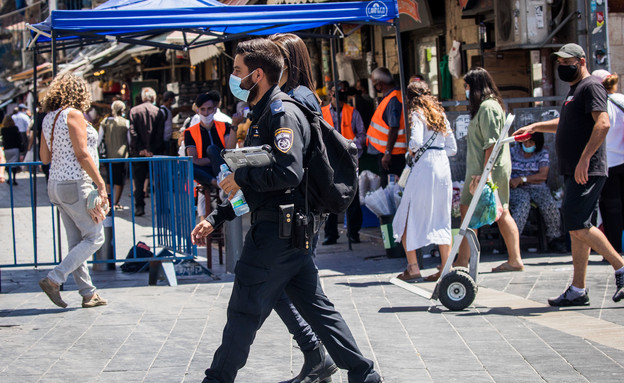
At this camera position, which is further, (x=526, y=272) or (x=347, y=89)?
(x=347, y=89)

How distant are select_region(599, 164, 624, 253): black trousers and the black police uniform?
5624 mm

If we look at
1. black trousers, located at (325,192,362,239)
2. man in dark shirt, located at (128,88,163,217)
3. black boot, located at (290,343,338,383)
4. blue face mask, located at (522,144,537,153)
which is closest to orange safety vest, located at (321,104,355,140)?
black trousers, located at (325,192,362,239)

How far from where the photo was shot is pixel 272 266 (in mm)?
4348

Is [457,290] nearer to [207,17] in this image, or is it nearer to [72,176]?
[72,176]

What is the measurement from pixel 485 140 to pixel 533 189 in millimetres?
1722

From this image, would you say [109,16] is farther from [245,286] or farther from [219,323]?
[245,286]

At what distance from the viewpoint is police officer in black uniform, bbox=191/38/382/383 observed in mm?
4242

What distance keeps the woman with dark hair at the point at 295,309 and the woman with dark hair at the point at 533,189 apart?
5.18 metres

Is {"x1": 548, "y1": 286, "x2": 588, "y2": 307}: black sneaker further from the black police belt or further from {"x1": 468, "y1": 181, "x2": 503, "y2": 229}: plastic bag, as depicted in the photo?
the black police belt

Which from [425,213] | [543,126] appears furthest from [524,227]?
[543,126]

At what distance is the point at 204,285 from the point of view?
28.0 feet

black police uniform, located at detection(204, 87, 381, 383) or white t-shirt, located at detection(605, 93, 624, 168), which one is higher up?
white t-shirt, located at detection(605, 93, 624, 168)

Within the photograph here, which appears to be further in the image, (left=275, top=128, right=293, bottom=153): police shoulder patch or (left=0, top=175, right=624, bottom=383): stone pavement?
(left=0, top=175, right=624, bottom=383): stone pavement

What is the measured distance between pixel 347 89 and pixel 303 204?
29.0ft
